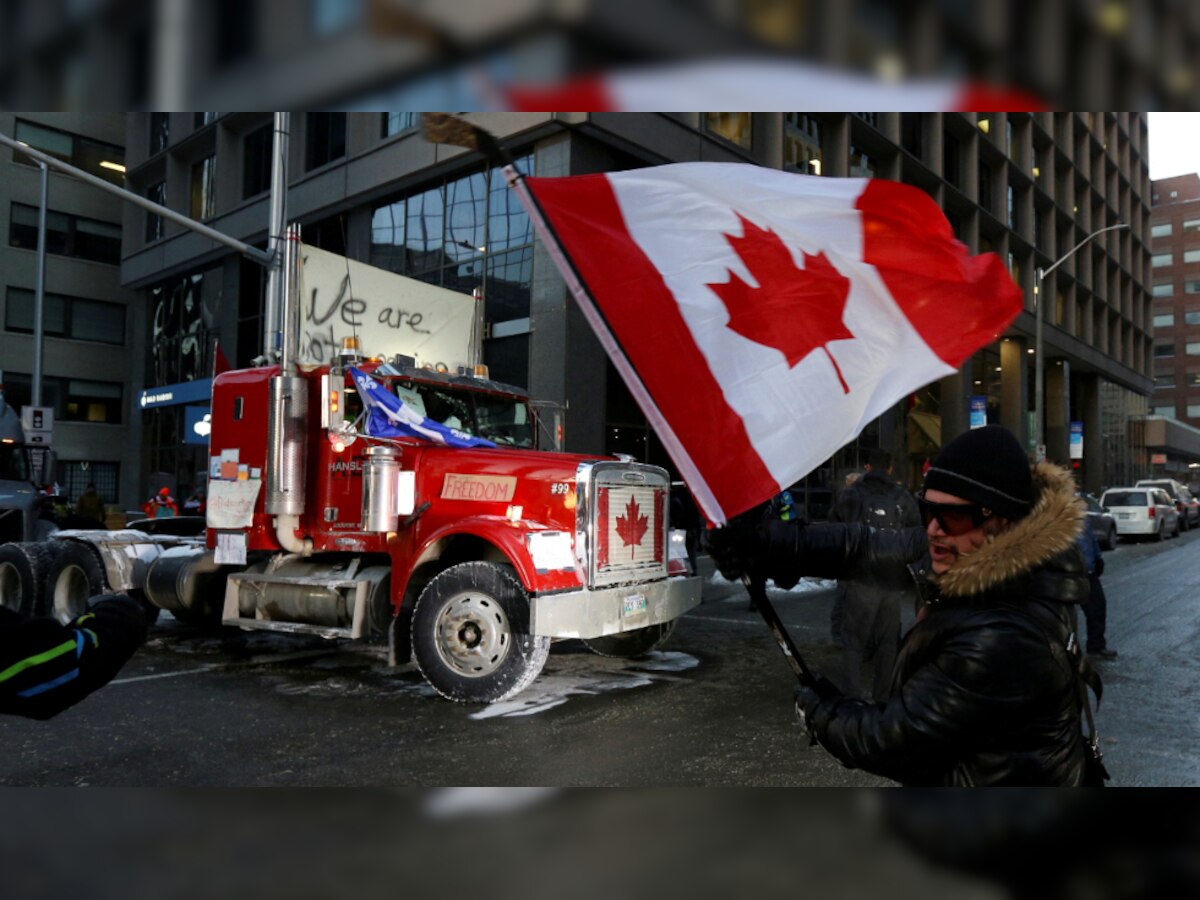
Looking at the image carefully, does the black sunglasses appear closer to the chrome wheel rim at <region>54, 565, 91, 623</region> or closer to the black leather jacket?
the black leather jacket

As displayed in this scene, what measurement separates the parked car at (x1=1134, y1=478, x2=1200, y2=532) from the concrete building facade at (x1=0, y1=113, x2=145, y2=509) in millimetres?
30669

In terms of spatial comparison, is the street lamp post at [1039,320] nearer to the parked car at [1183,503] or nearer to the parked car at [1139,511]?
the parked car at [1139,511]

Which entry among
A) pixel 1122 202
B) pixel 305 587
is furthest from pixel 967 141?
pixel 305 587

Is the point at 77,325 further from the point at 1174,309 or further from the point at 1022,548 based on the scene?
the point at 1174,309

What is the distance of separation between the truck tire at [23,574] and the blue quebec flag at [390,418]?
4.74m

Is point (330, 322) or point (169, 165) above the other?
point (169, 165)

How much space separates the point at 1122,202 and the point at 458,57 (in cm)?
1681

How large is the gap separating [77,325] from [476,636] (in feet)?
48.6

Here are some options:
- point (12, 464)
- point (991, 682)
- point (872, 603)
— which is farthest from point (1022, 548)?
point (12, 464)

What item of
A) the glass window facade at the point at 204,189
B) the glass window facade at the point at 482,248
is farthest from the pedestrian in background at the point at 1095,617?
Result: the glass window facade at the point at 204,189

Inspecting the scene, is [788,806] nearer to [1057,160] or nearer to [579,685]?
[579,685]

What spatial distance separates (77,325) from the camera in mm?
16938

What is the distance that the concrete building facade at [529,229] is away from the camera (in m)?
14.4

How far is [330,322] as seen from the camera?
7.77 m
